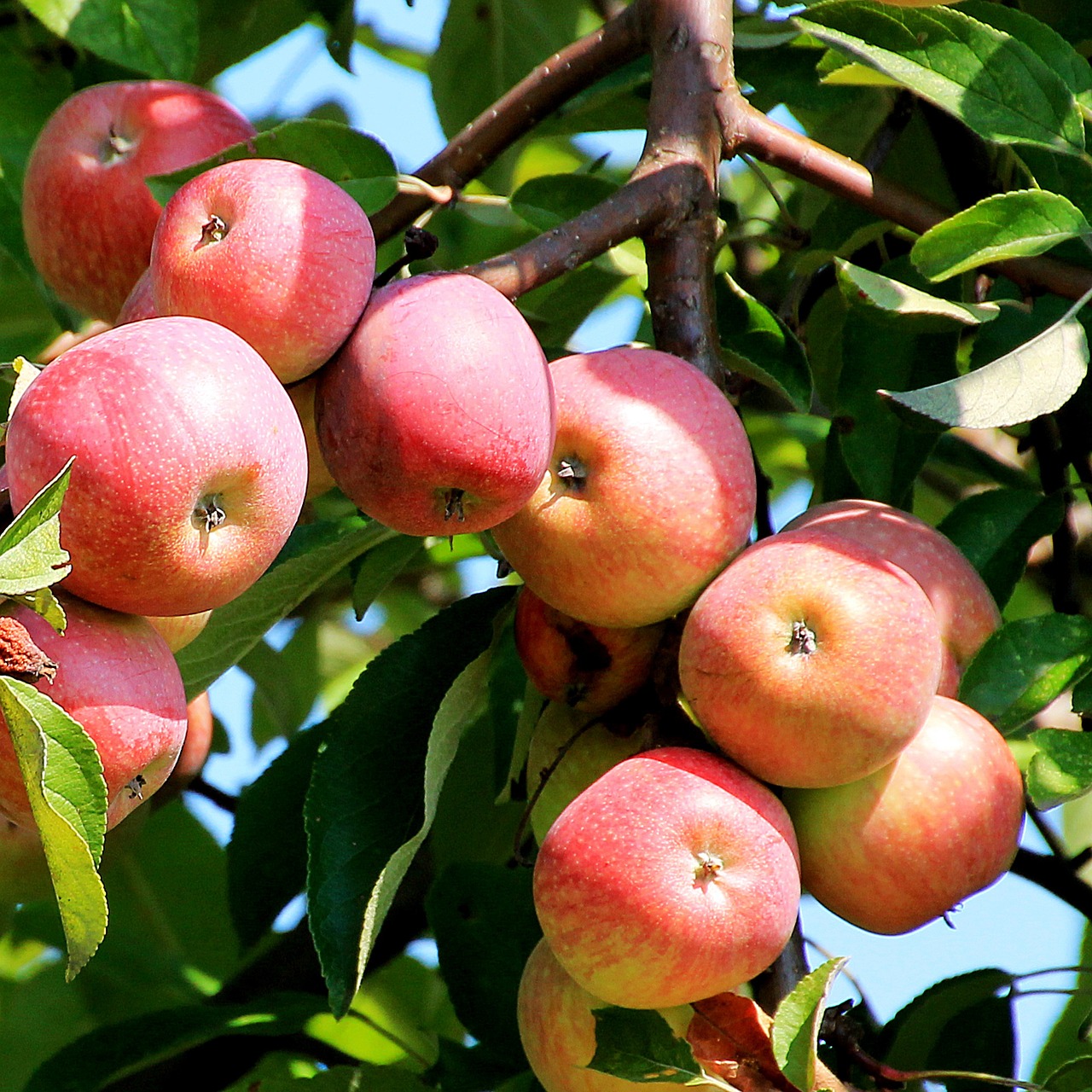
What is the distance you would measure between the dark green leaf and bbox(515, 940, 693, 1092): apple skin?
0.44 metres

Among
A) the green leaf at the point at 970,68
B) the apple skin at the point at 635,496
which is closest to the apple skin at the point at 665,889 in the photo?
the apple skin at the point at 635,496

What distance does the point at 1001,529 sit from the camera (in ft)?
4.82

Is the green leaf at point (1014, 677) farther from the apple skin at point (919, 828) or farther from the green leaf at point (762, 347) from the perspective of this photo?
the green leaf at point (762, 347)

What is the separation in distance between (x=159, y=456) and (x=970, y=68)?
732mm

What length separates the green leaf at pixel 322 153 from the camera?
48.5 inches

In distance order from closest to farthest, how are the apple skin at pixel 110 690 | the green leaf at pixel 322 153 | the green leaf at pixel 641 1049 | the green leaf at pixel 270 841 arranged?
the apple skin at pixel 110 690 → the green leaf at pixel 641 1049 → the green leaf at pixel 322 153 → the green leaf at pixel 270 841

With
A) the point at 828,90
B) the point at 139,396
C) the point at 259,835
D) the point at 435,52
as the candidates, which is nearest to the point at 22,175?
the point at 435,52

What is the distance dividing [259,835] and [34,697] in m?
0.99

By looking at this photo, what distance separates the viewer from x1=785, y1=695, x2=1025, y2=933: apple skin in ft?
3.54

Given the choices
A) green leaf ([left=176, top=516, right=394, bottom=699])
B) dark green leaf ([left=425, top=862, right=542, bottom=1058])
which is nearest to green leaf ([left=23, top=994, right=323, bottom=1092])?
dark green leaf ([left=425, top=862, right=542, bottom=1058])

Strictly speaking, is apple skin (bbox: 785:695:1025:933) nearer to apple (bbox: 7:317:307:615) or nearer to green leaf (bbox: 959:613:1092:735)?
green leaf (bbox: 959:613:1092:735)

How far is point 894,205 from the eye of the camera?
1287 millimetres

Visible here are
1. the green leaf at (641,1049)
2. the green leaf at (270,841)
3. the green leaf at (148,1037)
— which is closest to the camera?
the green leaf at (641,1049)

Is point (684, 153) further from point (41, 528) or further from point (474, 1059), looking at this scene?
point (474, 1059)
